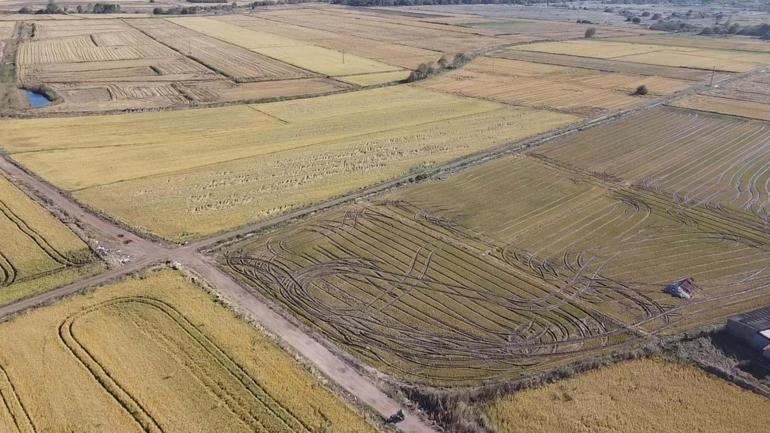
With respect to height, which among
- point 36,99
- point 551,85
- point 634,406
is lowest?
point 634,406

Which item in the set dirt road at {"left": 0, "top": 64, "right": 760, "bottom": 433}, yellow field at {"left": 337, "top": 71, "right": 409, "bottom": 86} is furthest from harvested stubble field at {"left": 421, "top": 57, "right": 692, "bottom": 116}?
dirt road at {"left": 0, "top": 64, "right": 760, "bottom": 433}

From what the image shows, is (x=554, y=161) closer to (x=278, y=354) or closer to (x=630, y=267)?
(x=630, y=267)

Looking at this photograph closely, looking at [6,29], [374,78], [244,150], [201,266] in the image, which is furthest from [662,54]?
[6,29]

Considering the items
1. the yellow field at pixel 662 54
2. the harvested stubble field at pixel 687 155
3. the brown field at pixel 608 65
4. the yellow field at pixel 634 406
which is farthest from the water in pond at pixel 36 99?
the yellow field at pixel 662 54

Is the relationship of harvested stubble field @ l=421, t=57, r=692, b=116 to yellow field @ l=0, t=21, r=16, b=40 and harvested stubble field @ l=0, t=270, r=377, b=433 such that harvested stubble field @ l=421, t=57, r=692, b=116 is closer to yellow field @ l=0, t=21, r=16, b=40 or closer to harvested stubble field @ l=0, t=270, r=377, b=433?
harvested stubble field @ l=0, t=270, r=377, b=433

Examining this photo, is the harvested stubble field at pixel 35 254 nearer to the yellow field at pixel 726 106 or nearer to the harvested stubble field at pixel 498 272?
the harvested stubble field at pixel 498 272

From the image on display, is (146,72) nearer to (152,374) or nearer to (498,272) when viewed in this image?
(498,272)
